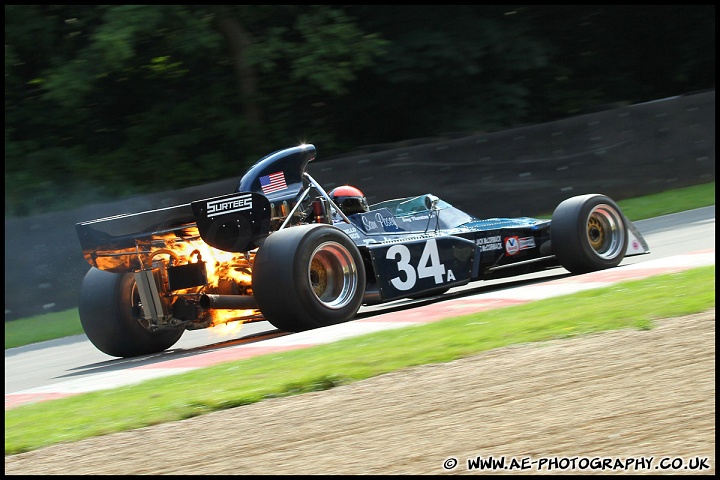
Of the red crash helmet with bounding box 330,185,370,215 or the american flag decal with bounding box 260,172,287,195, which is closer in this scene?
the american flag decal with bounding box 260,172,287,195

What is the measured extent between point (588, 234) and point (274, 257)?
3.63 metres

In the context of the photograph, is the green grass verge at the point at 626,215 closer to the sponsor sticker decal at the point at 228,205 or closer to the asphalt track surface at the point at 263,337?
the asphalt track surface at the point at 263,337

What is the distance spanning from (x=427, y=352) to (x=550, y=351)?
0.83 meters

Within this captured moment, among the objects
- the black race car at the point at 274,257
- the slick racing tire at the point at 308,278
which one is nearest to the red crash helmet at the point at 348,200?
the black race car at the point at 274,257

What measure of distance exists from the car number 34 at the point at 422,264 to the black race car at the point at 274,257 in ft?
0.04

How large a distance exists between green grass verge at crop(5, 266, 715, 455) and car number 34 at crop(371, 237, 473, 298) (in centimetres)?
150

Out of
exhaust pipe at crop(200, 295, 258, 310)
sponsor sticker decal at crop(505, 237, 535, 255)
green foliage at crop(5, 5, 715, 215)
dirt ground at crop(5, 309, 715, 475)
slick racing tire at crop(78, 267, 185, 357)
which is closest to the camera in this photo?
dirt ground at crop(5, 309, 715, 475)

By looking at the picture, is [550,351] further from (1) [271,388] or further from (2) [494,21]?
(2) [494,21]

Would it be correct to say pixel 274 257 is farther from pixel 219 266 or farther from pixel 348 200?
pixel 348 200

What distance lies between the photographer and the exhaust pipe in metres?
9.05

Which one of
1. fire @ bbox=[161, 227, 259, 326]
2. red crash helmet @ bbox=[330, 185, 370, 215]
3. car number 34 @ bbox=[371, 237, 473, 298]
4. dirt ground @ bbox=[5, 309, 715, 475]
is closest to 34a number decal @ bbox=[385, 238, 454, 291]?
car number 34 @ bbox=[371, 237, 473, 298]

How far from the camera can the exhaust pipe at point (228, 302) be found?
9.05 metres

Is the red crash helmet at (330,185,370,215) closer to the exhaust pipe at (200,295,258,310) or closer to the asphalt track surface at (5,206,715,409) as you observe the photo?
the asphalt track surface at (5,206,715,409)

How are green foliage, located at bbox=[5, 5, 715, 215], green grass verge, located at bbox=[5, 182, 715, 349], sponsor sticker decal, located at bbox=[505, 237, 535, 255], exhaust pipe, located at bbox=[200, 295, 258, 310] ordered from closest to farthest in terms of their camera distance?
exhaust pipe, located at bbox=[200, 295, 258, 310]
sponsor sticker decal, located at bbox=[505, 237, 535, 255]
green grass verge, located at bbox=[5, 182, 715, 349]
green foliage, located at bbox=[5, 5, 715, 215]
